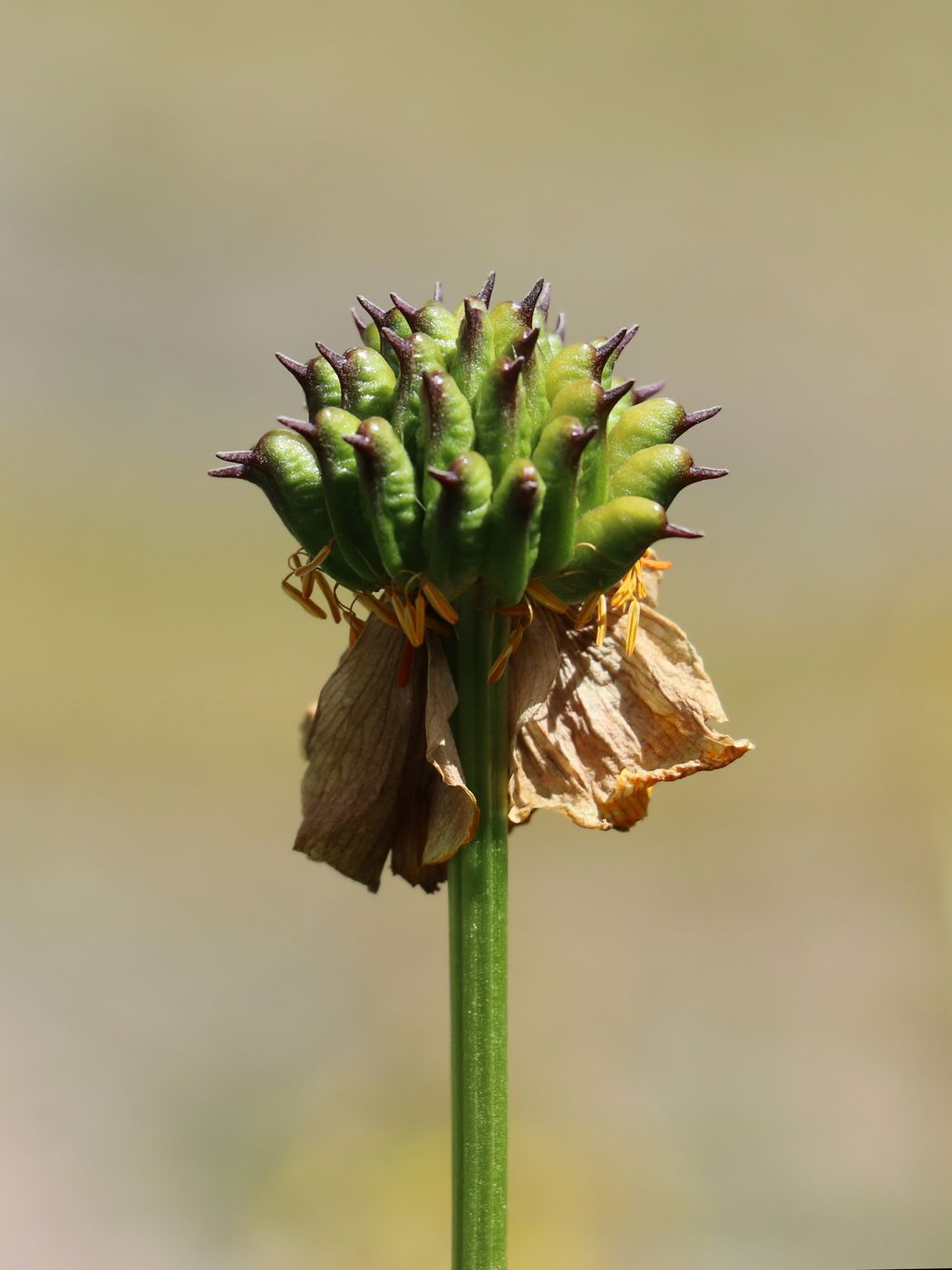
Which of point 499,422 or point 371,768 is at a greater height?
point 499,422

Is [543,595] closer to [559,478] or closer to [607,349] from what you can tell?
[559,478]

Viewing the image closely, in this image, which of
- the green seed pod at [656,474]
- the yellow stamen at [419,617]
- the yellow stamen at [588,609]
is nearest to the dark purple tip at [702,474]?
the green seed pod at [656,474]

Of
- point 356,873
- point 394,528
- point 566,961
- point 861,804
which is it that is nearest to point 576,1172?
point 566,961

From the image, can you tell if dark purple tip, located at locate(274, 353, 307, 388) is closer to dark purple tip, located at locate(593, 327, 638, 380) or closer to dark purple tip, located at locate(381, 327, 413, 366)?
dark purple tip, located at locate(381, 327, 413, 366)

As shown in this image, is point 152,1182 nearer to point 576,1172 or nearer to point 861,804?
point 576,1172

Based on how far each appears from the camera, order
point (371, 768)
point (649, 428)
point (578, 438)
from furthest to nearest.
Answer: point (371, 768) → point (649, 428) → point (578, 438)

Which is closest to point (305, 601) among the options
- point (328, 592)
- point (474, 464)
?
point (328, 592)

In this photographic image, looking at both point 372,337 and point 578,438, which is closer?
point 578,438

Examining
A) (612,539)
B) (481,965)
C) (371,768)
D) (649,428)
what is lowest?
(481,965)
